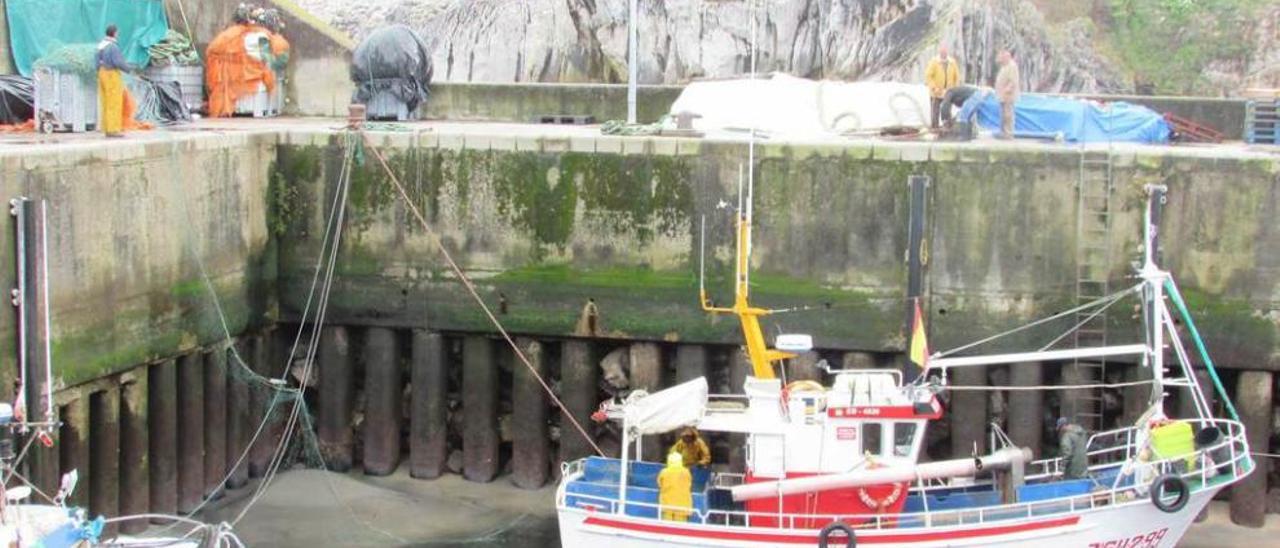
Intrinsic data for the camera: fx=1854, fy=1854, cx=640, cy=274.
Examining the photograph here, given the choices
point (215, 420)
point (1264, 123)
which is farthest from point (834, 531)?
point (1264, 123)

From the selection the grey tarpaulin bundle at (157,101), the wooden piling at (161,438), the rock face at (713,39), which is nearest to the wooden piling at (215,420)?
the wooden piling at (161,438)

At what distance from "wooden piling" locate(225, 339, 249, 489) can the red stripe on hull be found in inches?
222

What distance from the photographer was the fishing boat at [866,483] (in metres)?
15.4

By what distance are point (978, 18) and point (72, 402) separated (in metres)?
17.5

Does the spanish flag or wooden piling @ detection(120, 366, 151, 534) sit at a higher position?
the spanish flag

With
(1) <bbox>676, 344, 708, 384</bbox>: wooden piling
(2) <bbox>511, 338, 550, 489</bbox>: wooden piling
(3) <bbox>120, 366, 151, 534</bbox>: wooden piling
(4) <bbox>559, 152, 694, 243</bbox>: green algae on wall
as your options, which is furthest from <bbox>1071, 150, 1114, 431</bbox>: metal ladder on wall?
(3) <bbox>120, 366, 151, 534</bbox>: wooden piling

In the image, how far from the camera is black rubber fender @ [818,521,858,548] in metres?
15.1

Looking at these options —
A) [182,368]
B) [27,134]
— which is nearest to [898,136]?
[182,368]

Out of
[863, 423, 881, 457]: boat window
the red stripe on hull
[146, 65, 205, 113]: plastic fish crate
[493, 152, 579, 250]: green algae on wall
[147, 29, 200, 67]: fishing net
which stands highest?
[147, 29, 200, 67]: fishing net

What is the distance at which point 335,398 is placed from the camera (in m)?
20.1

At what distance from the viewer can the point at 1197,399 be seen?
17.0 m

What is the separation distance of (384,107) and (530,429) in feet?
17.4

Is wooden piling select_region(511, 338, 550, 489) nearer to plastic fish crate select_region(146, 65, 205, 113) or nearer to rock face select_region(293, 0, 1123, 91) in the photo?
plastic fish crate select_region(146, 65, 205, 113)

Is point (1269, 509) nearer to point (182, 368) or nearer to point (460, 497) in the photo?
Result: point (460, 497)
